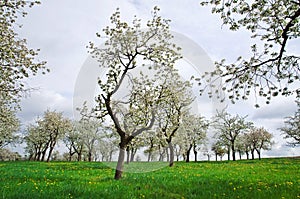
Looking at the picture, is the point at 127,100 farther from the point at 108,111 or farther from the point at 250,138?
the point at 250,138

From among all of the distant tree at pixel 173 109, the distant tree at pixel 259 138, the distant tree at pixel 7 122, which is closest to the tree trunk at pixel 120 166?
the distant tree at pixel 173 109

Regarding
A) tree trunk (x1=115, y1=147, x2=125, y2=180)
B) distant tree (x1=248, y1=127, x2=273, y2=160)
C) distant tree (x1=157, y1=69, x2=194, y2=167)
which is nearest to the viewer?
tree trunk (x1=115, y1=147, x2=125, y2=180)

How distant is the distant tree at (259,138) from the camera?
7569 cm

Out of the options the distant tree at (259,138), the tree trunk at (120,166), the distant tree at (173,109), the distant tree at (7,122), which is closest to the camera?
the tree trunk at (120,166)

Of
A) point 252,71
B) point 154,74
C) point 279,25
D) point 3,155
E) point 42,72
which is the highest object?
point 154,74

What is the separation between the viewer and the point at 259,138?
75.9 metres

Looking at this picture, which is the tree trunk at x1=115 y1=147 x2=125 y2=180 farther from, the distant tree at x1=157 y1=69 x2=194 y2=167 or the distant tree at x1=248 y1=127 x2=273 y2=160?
the distant tree at x1=248 y1=127 x2=273 y2=160

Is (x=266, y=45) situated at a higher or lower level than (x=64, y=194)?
higher

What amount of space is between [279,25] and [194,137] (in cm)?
4614

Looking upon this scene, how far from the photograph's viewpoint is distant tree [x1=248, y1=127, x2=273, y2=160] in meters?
75.7

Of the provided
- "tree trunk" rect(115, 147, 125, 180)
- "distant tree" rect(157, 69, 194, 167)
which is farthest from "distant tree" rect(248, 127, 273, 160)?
"tree trunk" rect(115, 147, 125, 180)

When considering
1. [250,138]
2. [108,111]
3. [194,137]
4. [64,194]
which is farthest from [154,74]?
[250,138]

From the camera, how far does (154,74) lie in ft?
64.4

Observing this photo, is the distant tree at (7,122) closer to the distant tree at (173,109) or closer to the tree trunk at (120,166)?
the tree trunk at (120,166)
